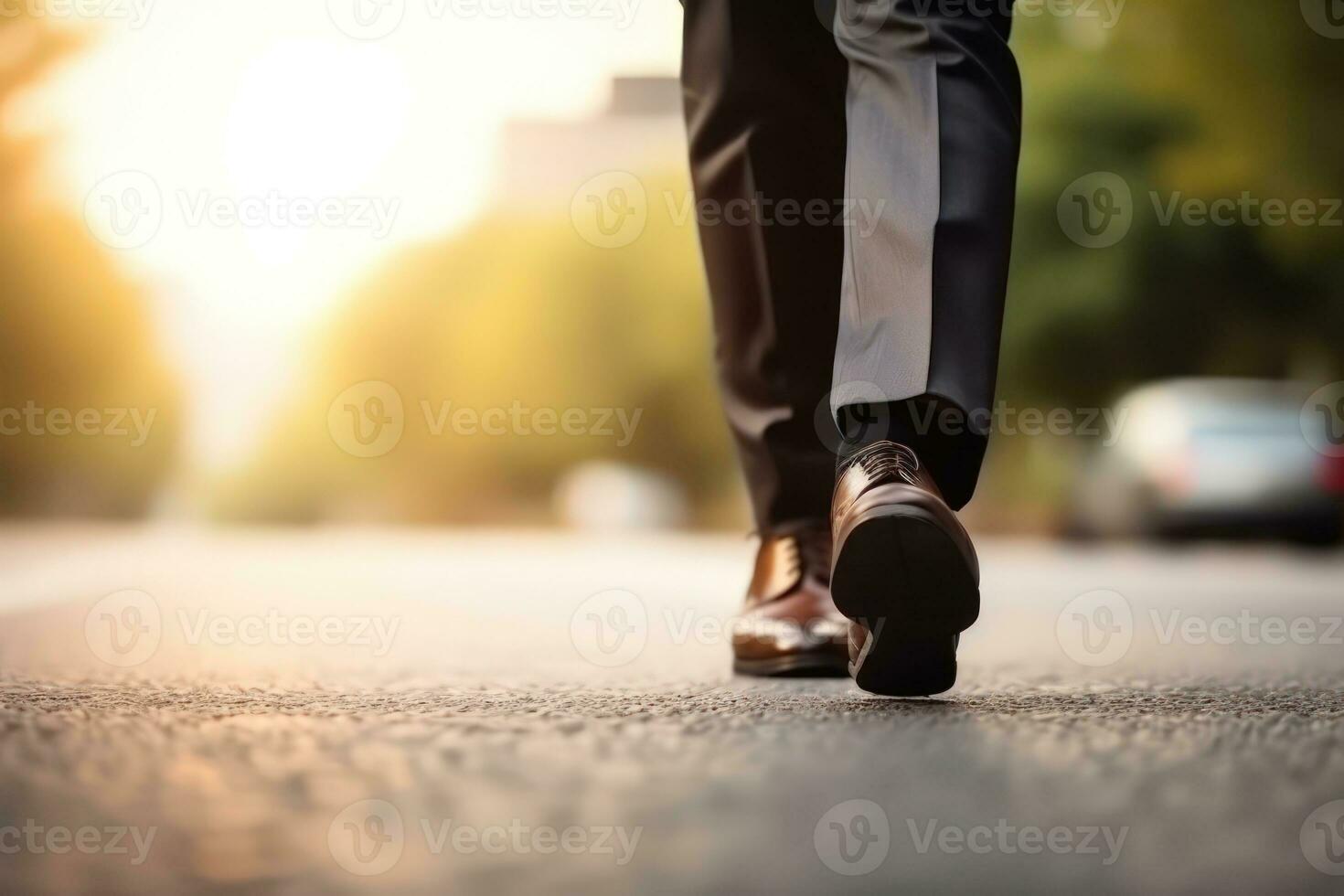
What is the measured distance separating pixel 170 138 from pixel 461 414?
6.39 m

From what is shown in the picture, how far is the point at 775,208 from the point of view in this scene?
7.23 ft

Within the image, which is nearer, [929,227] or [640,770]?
[640,770]

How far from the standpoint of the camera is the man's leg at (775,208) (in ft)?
7.09

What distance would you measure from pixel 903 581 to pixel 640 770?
43cm

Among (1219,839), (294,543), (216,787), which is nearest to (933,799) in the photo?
(1219,839)

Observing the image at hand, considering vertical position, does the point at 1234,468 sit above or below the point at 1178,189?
below

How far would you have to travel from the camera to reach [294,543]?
8648 millimetres

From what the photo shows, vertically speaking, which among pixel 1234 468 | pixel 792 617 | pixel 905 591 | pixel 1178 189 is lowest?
pixel 1234 468

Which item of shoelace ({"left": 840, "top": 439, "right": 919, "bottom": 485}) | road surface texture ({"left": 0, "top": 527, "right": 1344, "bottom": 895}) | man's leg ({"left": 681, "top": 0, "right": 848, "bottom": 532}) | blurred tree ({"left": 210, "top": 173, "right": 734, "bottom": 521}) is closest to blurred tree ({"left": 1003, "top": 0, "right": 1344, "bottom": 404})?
blurred tree ({"left": 210, "top": 173, "right": 734, "bottom": 521})

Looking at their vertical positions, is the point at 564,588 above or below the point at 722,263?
below

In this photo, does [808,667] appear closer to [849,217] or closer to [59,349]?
[849,217]

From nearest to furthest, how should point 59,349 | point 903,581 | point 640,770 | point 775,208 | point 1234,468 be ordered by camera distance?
point 640,770 → point 903,581 → point 775,208 → point 1234,468 → point 59,349

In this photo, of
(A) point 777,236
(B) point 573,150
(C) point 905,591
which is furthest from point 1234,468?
(B) point 573,150

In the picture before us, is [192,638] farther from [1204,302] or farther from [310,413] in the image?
[310,413]
